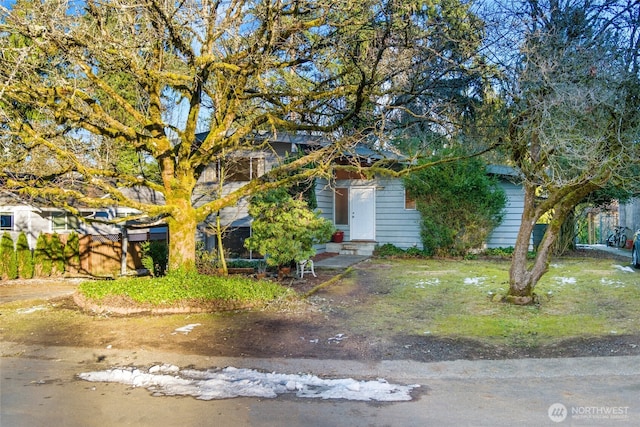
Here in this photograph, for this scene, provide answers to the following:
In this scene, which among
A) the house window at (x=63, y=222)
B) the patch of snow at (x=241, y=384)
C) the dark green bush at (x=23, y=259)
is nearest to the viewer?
the patch of snow at (x=241, y=384)

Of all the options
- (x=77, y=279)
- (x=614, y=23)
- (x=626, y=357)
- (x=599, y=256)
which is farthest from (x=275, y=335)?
(x=599, y=256)

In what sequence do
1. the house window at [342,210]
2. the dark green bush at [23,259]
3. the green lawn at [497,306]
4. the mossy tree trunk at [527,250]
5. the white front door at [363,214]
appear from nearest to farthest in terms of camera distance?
the green lawn at [497,306]
the mossy tree trunk at [527,250]
the dark green bush at [23,259]
the white front door at [363,214]
the house window at [342,210]

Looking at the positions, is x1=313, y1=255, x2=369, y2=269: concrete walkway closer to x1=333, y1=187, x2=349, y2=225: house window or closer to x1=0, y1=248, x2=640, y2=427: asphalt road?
x1=333, y1=187, x2=349, y2=225: house window

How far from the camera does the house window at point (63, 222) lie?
16.4 m

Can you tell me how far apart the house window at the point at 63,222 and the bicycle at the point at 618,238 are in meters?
21.5

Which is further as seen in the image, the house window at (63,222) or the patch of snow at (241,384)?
the house window at (63,222)

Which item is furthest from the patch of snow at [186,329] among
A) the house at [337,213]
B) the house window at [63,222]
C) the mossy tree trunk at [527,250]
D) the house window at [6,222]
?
the house window at [6,222]

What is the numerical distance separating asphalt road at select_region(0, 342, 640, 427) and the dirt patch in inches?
13.1

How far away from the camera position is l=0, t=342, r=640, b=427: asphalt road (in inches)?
148

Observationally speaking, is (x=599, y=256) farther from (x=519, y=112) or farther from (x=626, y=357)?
(x=626, y=357)

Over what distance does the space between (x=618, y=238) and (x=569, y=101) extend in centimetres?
1750

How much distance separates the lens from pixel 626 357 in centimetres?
534

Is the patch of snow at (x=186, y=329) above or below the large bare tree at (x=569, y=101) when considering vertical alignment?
below

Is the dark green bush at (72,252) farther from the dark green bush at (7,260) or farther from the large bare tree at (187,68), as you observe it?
the large bare tree at (187,68)
